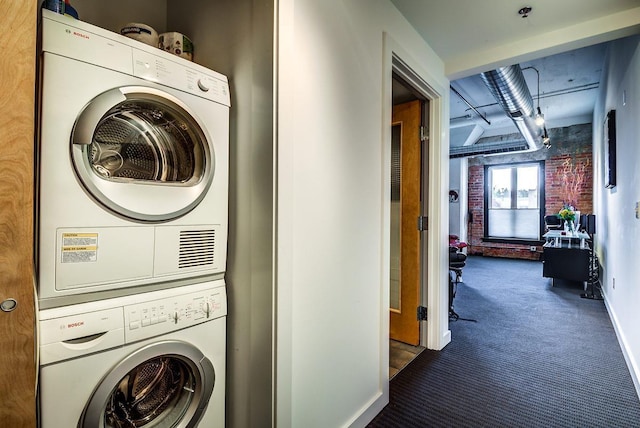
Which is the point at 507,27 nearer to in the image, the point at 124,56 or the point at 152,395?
the point at 124,56

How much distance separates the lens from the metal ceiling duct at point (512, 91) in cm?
320

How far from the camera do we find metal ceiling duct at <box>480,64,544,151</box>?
320 centimetres

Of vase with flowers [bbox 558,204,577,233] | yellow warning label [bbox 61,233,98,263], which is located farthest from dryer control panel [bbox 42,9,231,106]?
vase with flowers [bbox 558,204,577,233]

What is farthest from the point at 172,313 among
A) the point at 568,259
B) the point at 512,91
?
the point at 568,259

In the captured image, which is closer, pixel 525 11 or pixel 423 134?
pixel 525 11

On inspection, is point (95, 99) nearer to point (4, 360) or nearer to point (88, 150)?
point (88, 150)

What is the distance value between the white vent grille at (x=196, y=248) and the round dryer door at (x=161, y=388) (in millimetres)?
285

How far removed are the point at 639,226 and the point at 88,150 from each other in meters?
3.10

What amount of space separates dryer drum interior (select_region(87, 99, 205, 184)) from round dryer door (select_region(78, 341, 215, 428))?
608 millimetres

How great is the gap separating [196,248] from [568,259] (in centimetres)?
541

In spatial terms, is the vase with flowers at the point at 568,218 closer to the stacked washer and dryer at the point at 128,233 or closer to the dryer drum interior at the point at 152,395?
the stacked washer and dryer at the point at 128,233

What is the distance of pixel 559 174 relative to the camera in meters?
7.08

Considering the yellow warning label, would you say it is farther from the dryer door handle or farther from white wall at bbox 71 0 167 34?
white wall at bbox 71 0 167 34

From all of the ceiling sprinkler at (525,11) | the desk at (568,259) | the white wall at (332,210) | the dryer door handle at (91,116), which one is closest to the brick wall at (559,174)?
the desk at (568,259)
